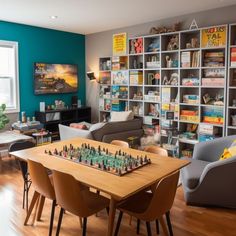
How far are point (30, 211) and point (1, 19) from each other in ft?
13.5

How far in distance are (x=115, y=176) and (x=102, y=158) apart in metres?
0.48

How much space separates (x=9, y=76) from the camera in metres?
5.93

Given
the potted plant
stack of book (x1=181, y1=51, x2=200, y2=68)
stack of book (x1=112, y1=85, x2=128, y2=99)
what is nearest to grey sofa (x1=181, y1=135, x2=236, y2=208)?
stack of book (x1=181, y1=51, x2=200, y2=68)

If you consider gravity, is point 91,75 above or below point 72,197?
above

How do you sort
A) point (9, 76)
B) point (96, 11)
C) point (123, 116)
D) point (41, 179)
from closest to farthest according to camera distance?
point (41, 179) < point (96, 11) < point (123, 116) < point (9, 76)

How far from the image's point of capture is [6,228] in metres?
2.87

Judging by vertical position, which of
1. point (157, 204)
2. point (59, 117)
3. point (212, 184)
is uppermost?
point (59, 117)

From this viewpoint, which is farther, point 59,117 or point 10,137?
point 59,117

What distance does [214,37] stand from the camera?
470 centimetres

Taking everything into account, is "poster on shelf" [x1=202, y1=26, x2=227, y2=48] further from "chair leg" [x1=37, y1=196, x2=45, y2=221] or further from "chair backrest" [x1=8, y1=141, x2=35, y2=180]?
"chair leg" [x1=37, y1=196, x2=45, y2=221]

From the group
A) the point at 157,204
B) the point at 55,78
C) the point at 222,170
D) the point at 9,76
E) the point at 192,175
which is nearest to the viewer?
the point at 157,204

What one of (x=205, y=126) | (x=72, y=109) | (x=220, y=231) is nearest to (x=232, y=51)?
(x=205, y=126)

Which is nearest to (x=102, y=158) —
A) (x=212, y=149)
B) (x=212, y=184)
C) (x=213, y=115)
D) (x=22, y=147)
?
(x=22, y=147)

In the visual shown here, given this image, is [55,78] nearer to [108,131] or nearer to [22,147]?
[108,131]
